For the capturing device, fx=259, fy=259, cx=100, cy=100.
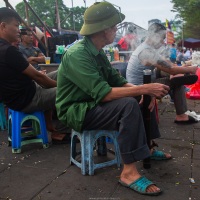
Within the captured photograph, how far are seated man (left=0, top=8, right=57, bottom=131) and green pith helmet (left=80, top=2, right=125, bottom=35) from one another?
39.2 inches

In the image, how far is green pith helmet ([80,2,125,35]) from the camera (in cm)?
242

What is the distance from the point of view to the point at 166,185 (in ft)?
7.68

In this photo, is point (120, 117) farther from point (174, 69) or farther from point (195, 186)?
point (174, 69)

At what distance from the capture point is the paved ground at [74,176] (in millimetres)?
2222

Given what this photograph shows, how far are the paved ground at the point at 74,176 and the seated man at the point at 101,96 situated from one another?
189 millimetres

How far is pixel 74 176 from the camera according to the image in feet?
8.44

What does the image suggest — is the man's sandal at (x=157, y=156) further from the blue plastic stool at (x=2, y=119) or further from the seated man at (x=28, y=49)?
the seated man at (x=28, y=49)

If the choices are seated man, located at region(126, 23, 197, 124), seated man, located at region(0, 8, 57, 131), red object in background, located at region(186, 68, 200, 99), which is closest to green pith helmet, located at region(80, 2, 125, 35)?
seated man, located at region(0, 8, 57, 131)

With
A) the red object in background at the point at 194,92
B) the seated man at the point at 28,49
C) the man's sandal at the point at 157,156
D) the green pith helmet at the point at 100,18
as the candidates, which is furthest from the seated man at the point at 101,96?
the red object in background at the point at 194,92

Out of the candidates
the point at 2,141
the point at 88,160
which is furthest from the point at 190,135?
the point at 2,141

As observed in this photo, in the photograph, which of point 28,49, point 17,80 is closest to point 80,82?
point 17,80

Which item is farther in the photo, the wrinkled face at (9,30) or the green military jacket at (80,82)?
the wrinkled face at (9,30)

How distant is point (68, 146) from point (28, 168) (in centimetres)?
76

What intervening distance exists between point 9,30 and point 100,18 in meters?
1.47
